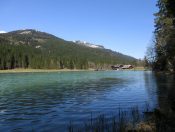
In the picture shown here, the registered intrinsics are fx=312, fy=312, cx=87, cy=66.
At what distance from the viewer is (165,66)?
110875 millimetres

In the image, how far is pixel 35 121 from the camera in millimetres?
25969

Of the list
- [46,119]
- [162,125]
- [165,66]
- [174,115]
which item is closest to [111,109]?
[46,119]

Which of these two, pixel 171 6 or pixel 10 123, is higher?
pixel 171 6

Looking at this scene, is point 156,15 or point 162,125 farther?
point 156,15

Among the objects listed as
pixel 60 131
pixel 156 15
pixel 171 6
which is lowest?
pixel 60 131

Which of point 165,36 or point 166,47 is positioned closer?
point 166,47

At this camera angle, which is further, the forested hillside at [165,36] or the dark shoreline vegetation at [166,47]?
the forested hillside at [165,36]

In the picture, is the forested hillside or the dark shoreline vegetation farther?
the forested hillside

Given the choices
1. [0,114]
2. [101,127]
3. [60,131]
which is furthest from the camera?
[0,114]

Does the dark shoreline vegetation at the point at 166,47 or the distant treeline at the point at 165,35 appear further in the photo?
the distant treeline at the point at 165,35

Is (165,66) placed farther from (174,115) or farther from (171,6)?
(174,115)

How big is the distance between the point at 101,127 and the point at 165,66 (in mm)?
94497

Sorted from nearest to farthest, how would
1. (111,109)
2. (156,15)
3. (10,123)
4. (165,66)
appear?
(10,123) < (111,109) < (156,15) < (165,66)

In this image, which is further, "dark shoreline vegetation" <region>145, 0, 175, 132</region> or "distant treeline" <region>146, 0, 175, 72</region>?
"distant treeline" <region>146, 0, 175, 72</region>
